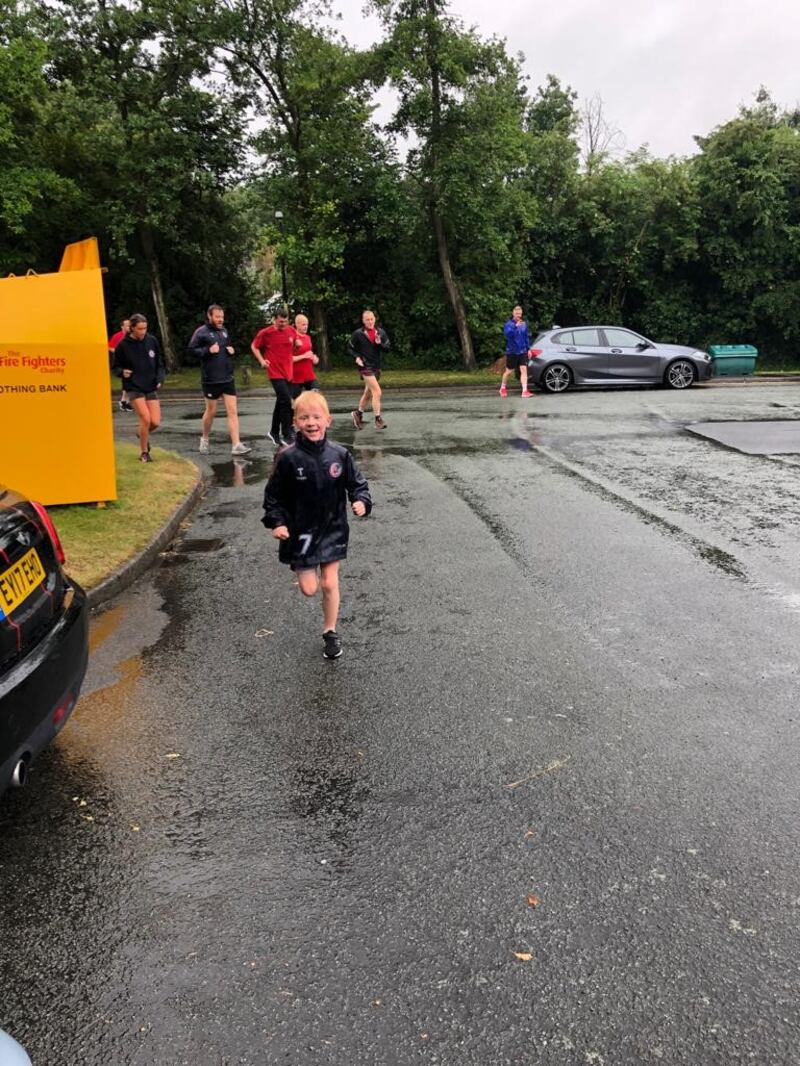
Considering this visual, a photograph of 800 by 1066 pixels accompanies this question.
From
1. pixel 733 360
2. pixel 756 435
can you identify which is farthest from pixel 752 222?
pixel 756 435

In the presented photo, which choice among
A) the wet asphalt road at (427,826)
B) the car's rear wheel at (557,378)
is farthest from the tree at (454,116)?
the wet asphalt road at (427,826)

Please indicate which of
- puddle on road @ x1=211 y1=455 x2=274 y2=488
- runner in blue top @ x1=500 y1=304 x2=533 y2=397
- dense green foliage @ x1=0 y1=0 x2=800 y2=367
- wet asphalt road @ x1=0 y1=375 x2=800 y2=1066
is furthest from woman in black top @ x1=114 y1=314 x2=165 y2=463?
dense green foliage @ x1=0 y1=0 x2=800 y2=367

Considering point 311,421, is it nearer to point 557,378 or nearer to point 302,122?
point 557,378

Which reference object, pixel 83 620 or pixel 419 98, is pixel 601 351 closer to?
pixel 419 98

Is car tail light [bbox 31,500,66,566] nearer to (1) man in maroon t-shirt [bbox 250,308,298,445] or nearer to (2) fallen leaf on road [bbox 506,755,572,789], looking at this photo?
(2) fallen leaf on road [bbox 506,755,572,789]

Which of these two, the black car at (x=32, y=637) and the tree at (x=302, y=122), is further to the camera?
the tree at (x=302, y=122)

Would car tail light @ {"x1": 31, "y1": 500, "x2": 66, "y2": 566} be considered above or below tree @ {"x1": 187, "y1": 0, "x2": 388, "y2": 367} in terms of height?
below

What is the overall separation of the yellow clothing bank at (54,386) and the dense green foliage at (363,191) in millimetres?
15392

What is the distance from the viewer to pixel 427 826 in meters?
3.07

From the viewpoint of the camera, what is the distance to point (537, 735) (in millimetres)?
3715

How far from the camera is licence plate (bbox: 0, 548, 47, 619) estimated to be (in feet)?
9.88

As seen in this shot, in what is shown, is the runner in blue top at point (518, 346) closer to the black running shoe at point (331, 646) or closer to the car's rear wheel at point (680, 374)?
the car's rear wheel at point (680, 374)

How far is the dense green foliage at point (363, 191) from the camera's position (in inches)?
851

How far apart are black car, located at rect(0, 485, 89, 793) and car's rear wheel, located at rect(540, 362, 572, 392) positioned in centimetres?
1625
